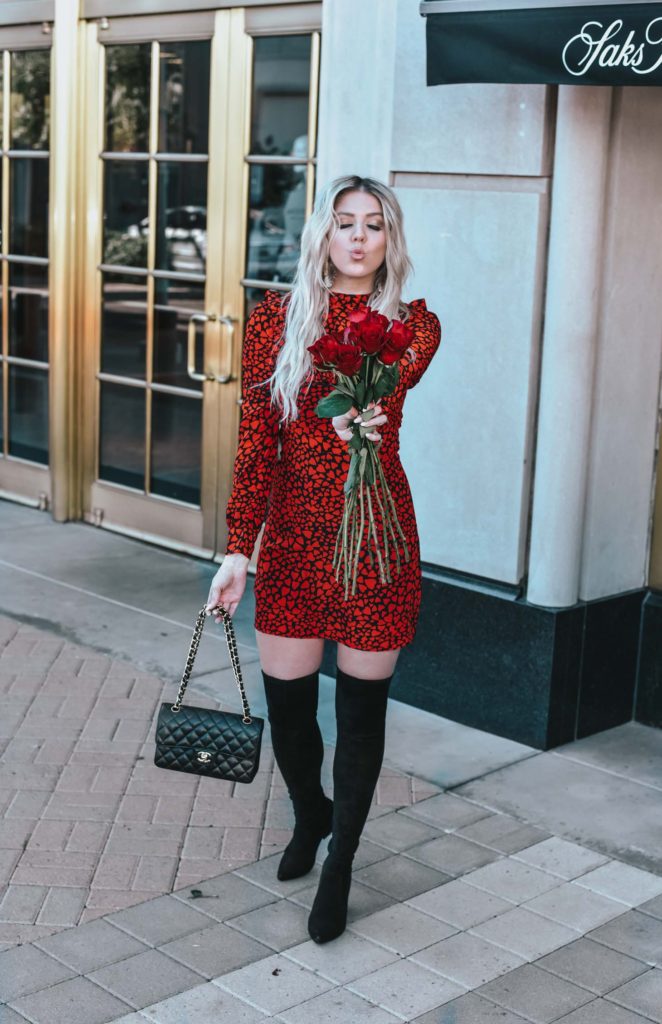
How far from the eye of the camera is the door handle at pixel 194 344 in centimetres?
707

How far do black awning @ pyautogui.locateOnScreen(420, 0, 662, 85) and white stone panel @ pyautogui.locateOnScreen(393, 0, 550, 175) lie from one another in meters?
0.21

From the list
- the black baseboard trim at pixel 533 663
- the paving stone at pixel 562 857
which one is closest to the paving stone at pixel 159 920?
the paving stone at pixel 562 857

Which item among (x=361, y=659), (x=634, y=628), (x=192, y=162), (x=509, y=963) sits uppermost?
(x=192, y=162)

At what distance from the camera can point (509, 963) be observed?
3.65 meters

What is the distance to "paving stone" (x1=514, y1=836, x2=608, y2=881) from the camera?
165 inches

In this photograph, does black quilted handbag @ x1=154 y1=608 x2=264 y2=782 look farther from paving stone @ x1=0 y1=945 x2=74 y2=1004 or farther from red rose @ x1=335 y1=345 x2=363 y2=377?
red rose @ x1=335 y1=345 x2=363 y2=377

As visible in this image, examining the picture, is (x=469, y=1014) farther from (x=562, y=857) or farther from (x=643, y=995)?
(x=562, y=857)

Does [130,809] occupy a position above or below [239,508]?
below

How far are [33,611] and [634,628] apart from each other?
9.11 ft

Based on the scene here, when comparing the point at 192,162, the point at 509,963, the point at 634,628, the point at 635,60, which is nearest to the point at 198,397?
the point at 192,162

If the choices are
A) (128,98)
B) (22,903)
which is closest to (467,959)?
(22,903)

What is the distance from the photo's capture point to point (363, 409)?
3.37 metres

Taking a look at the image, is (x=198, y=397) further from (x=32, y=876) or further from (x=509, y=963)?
(x=509, y=963)

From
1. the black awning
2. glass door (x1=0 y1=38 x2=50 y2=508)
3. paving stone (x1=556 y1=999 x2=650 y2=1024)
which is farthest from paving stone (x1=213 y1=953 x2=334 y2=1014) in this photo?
glass door (x1=0 y1=38 x2=50 y2=508)
